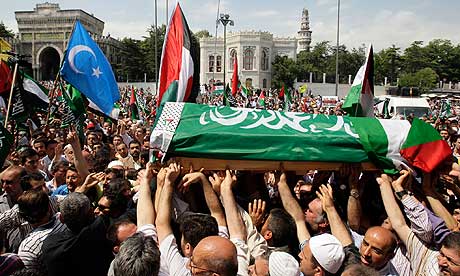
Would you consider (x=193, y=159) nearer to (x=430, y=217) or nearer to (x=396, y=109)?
(x=430, y=217)

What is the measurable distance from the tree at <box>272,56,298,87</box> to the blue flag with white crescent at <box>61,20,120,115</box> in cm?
5586

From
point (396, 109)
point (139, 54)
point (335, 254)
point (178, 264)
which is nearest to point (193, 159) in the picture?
point (178, 264)

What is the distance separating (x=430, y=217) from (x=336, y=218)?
63 cm

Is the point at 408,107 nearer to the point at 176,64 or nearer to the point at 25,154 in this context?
the point at 176,64

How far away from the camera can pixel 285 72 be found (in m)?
63.1

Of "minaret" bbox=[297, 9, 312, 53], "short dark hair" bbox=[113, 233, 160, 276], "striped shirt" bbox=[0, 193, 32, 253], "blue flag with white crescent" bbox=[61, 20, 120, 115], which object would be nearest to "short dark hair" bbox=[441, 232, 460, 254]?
"short dark hair" bbox=[113, 233, 160, 276]

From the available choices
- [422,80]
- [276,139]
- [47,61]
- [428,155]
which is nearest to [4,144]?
[276,139]

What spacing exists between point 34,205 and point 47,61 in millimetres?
62144

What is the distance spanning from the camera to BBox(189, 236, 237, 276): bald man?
235cm

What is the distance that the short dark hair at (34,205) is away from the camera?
10.4 feet

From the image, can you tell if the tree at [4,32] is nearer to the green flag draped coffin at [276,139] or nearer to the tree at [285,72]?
the tree at [285,72]

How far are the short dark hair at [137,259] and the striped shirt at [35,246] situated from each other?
85 centimetres

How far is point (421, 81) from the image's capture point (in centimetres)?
5581

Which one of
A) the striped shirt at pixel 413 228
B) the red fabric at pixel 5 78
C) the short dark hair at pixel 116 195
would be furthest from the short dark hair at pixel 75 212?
the red fabric at pixel 5 78
